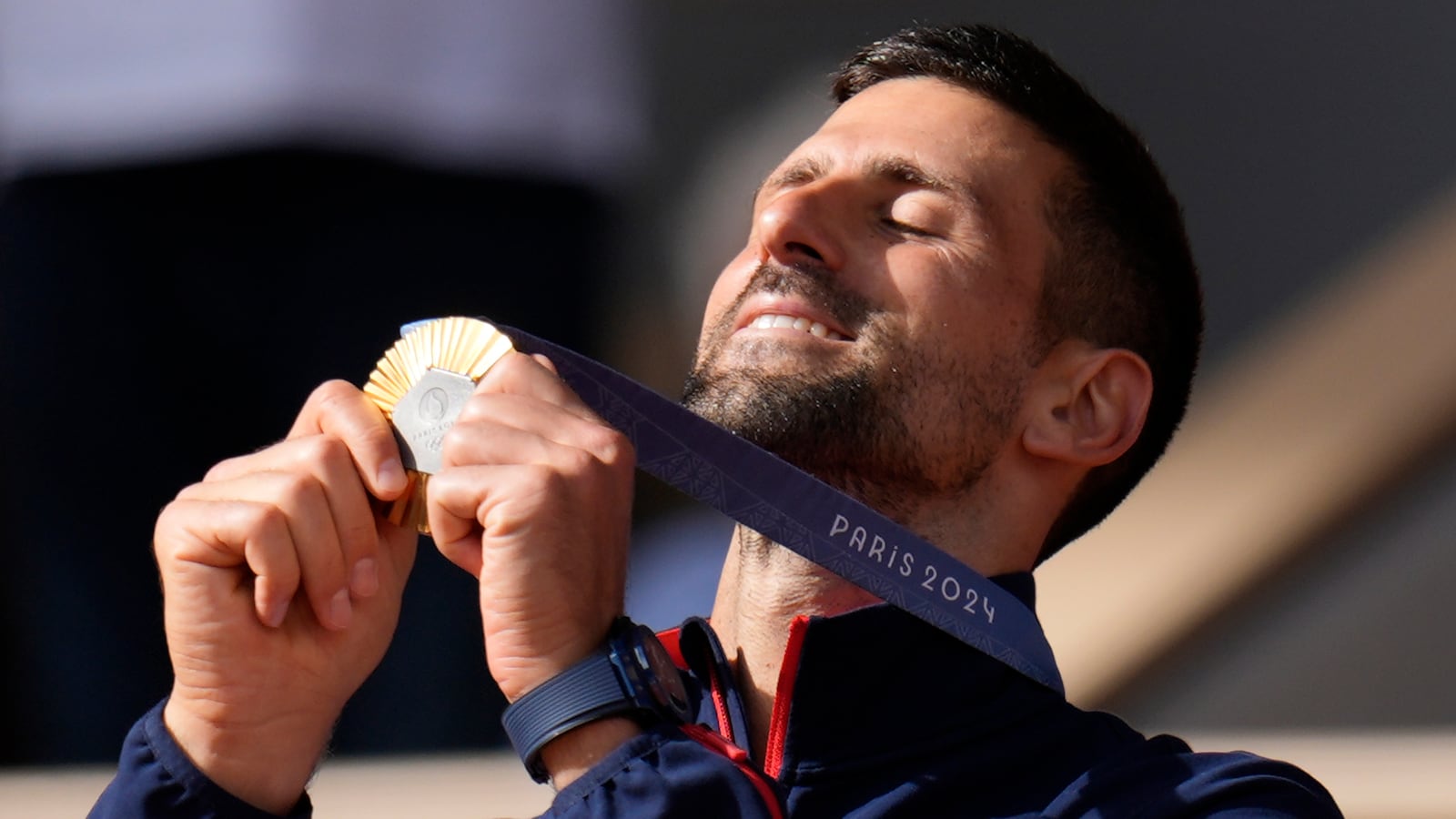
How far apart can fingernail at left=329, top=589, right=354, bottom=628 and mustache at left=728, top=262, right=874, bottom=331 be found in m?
0.61

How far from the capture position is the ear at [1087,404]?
6.53 feet

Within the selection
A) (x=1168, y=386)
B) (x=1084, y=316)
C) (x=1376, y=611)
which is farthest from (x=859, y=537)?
(x=1376, y=611)

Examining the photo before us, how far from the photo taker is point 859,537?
1553 millimetres

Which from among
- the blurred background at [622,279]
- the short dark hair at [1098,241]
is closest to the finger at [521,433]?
the short dark hair at [1098,241]

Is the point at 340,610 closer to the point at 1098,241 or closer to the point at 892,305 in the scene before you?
the point at 892,305

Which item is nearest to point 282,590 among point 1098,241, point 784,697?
point 784,697

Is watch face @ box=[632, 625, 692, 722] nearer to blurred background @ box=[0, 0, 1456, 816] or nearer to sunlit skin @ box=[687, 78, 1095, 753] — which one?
sunlit skin @ box=[687, 78, 1095, 753]

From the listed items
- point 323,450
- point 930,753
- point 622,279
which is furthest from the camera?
point 622,279

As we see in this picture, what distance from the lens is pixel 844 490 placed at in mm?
1848

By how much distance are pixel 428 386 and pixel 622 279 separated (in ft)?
7.71

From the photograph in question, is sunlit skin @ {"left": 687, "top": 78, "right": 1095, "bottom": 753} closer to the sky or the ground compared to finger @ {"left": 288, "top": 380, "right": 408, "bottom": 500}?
closer to the sky

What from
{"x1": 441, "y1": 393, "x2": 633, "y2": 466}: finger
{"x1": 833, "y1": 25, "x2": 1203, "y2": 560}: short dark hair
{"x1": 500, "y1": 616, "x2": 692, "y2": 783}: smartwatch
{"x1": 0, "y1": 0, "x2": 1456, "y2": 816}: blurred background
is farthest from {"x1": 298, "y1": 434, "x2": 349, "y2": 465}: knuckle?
{"x1": 0, "y1": 0, "x2": 1456, "y2": 816}: blurred background

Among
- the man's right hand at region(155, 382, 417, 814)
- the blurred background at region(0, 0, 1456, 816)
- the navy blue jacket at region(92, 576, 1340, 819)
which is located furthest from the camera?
the blurred background at region(0, 0, 1456, 816)

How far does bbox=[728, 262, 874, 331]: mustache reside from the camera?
1.86m
